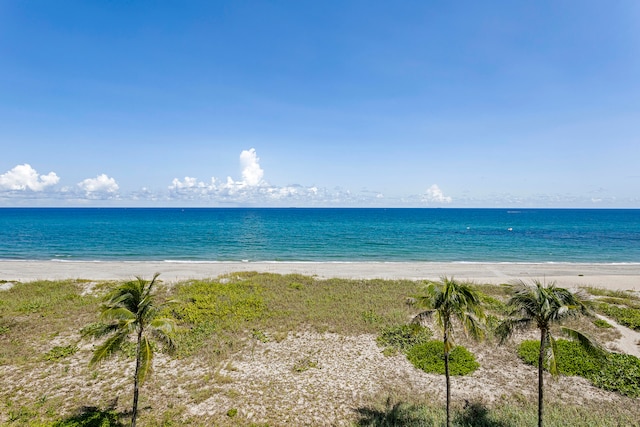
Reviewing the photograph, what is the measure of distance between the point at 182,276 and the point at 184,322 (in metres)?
19.3

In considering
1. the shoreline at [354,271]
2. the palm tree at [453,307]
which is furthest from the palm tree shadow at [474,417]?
the shoreline at [354,271]

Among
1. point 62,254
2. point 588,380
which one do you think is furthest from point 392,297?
point 62,254

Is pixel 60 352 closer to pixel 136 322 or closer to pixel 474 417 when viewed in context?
pixel 136 322

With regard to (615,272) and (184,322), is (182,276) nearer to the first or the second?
(184,322)

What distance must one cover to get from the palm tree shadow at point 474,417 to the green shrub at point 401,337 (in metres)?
5.94

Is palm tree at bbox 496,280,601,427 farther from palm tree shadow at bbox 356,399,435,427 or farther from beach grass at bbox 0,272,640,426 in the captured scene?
palm tree shadow at bbox 356,399,435,427

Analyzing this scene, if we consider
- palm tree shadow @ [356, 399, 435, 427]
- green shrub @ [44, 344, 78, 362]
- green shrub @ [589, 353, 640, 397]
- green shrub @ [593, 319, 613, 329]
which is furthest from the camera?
green shrub @ [593, 319, 613, 329]

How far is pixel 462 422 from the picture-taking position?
15586mm

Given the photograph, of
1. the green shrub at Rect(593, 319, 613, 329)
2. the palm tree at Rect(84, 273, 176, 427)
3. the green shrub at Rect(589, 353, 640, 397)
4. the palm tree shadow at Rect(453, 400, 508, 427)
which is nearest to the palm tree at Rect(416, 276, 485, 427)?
the palm tree shadow at Rect(453, 400, 508, 427)

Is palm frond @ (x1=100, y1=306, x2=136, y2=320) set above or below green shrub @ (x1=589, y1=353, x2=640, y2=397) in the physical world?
above

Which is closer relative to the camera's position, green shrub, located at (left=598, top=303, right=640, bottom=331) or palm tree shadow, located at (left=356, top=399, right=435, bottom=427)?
palm tree shadow, located at (left=356, top=399, right=435, bottom=427)

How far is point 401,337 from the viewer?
2402 cm

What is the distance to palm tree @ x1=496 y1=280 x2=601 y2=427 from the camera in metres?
12.5

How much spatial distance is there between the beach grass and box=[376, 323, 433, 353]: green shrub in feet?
0.53
